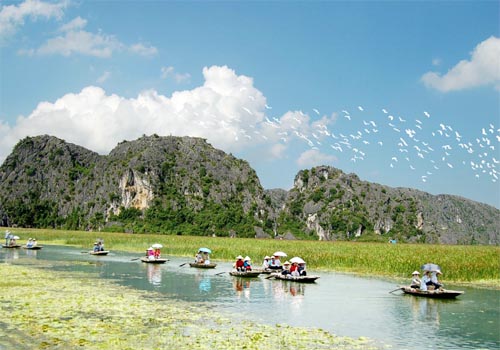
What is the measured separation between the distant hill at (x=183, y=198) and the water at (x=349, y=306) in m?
98.4

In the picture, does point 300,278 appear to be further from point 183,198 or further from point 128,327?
point 183,198

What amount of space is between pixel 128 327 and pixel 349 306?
9.70 m

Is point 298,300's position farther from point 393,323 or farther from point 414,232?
point 414,232

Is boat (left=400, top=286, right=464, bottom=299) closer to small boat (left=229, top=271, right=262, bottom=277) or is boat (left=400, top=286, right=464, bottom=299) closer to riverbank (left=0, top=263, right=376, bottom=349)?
riverbank (left=0, top=263, right=376, bottom=349)

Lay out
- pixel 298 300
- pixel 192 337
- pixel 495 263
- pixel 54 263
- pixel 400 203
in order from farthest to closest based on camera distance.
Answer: pixel 400 203, pixel 54 263, pixel 495 263, pixel 298 300, pixel 192 337

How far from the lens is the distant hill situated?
133750 millimetres

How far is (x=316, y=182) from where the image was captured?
158 metres

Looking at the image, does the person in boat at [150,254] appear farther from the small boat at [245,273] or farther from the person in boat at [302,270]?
the person in boat at [302,270]

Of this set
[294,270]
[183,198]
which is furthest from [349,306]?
[183,198]

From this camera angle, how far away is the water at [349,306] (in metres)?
16.2

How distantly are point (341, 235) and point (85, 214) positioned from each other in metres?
69.0

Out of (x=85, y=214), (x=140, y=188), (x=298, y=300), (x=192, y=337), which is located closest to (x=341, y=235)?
(x=140, y=188)

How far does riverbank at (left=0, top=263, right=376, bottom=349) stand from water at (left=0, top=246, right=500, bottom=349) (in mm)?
1313

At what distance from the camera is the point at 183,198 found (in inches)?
5556
